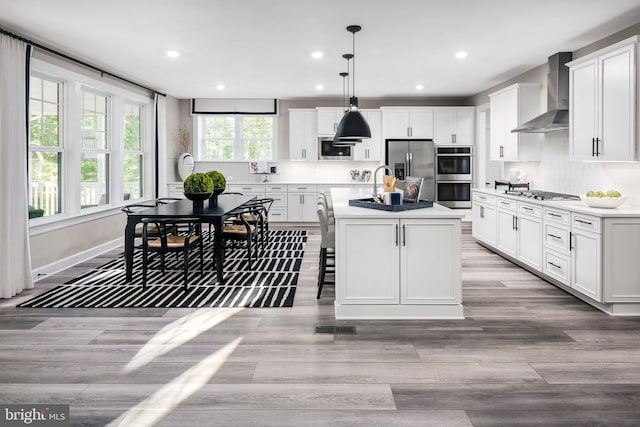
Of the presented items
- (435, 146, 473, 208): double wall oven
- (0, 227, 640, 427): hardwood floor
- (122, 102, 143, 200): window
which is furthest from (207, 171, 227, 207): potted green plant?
(435, 146, 473, 208): double wall oven

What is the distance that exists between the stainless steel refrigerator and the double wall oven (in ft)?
0.49

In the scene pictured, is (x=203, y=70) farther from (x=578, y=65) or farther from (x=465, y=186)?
(x=465, y=186)

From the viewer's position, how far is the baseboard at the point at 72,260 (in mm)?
5249

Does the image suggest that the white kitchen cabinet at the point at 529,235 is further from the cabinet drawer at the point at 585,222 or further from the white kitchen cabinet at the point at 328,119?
the white kitchen cabinet at the point at 328,119

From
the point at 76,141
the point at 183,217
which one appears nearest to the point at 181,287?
the point at 183,217

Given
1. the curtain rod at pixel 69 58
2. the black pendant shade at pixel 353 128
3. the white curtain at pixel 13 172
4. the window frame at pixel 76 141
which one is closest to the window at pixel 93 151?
the window frame at pixel 76 141

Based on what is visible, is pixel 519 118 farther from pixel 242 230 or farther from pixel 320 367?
pixel 320 367

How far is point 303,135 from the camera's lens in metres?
9.80

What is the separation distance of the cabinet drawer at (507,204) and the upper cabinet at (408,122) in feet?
11.3

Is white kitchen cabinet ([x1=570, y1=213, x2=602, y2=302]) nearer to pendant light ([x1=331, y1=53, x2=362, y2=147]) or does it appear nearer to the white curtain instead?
pendant light ([x1=331, y1=53, x2=362, y2=147])

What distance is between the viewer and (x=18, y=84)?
15.3 ft

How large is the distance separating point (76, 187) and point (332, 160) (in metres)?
5.08

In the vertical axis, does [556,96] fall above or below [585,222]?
above

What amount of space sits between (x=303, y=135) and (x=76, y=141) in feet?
15.4
